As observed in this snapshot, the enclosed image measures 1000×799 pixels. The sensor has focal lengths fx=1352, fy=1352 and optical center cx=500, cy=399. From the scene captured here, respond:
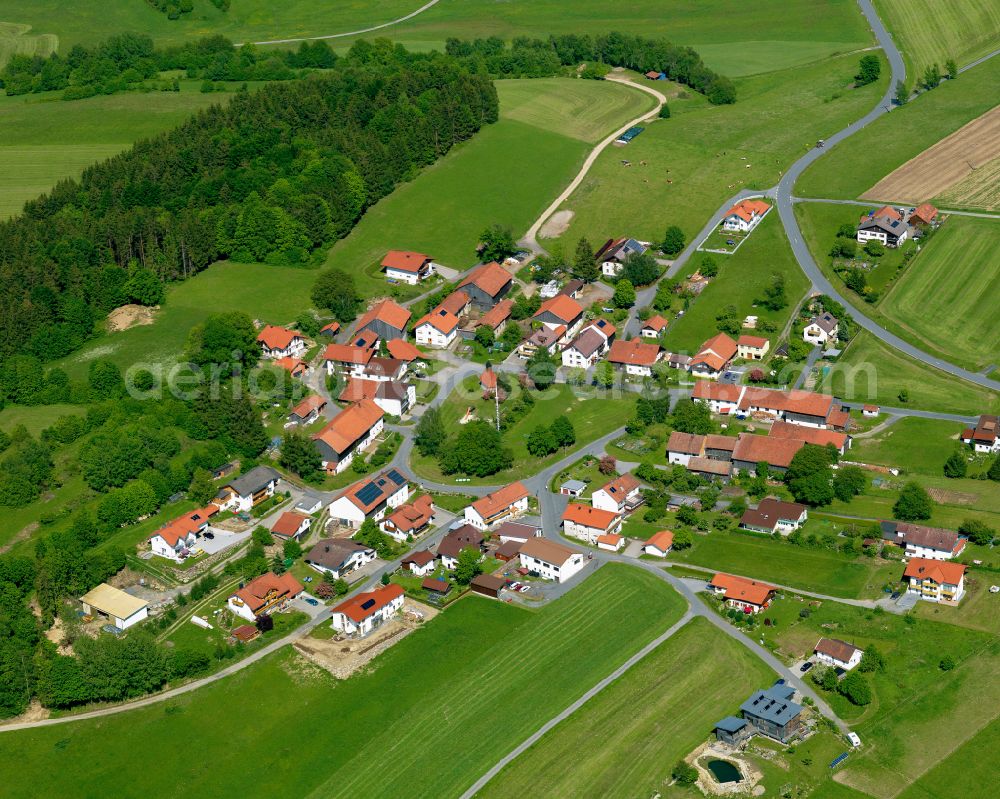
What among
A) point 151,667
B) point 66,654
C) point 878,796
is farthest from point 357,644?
point 878,796

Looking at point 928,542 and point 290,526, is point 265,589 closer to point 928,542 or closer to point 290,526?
point 290,526

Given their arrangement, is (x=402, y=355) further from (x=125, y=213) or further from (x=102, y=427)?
(x=125, y=213)

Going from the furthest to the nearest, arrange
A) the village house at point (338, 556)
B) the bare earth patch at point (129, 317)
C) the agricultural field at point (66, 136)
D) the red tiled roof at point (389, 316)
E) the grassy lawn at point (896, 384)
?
the agricultural field at point (66, 136) < the bare earth patch at point (129, 317) < the red tiled roof at point (389, 316) < the grassy lawn at point (896, 384) < the village house at point (338, 556)

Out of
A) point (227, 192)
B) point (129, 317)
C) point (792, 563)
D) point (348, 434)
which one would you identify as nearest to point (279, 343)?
point (129, 317)

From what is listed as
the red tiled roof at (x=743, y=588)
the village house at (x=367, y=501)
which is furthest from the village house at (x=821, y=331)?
the village house at (x=367, y=501)

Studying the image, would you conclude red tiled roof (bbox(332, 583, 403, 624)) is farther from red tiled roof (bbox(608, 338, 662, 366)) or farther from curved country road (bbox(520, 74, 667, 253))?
curved country road (bbox(520, 74, 667, 253))

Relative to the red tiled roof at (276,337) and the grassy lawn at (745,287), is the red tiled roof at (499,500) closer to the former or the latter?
the grassy lawn at (745,287)
